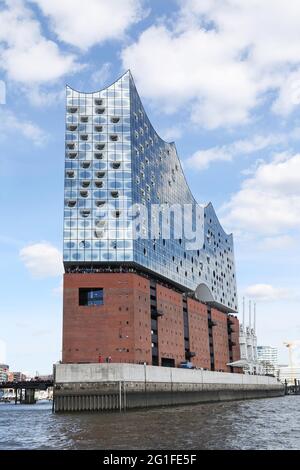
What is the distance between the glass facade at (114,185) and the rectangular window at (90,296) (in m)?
4.74

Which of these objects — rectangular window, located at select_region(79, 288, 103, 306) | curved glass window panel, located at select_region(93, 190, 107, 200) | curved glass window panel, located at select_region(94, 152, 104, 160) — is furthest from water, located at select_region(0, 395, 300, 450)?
curved glass window panel, located at select_region(94, 152, 104, 160)

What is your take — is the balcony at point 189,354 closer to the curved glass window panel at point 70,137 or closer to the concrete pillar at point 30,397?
the curved glass window panel at point 70,137

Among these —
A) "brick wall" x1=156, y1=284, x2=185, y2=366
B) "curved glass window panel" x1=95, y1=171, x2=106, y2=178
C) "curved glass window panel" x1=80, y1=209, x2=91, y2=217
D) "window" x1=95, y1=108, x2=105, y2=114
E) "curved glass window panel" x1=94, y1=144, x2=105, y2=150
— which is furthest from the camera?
"brick wall" x1=156, y1=284, x2=185, y2=366

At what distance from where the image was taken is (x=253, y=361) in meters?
180

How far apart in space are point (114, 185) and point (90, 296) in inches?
794

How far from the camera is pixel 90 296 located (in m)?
89.3

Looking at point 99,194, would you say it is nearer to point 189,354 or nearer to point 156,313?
point 156,313

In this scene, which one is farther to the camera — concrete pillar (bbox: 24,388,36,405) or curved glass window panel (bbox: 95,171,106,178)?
concrete pillar (bbox: 24,388,36,405)

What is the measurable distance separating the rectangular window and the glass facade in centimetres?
474

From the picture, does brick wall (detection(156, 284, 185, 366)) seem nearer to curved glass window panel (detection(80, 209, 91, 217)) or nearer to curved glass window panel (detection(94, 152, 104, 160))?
curved glass window panel (detection(80, 209, 91, 217))

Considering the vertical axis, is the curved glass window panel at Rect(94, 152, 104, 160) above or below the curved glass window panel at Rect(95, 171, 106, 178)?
above

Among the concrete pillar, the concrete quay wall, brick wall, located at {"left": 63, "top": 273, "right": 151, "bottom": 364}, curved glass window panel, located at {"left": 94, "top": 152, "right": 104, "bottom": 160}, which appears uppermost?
curved glass window panel, located at {"left": 94, "top": 152, "right": 104, "bottom": 160}

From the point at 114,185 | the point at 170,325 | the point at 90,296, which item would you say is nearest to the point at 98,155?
the point at 114,185

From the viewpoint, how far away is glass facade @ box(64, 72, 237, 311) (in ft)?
300
